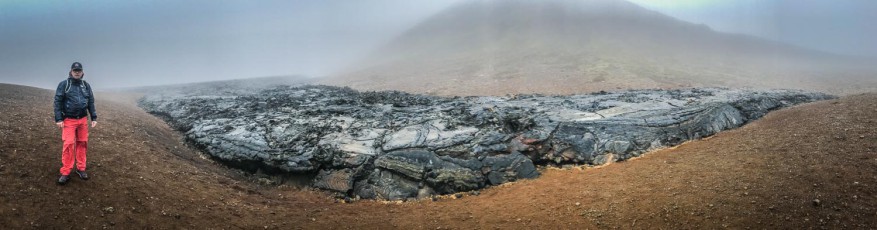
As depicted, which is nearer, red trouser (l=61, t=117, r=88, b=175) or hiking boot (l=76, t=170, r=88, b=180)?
red trouser (l=61, t=117, r=88, b=175)

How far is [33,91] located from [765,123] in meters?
32.1

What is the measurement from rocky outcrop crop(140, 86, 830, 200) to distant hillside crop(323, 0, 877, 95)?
1272 cm

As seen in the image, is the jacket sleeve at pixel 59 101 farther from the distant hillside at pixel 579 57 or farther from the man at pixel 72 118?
the distant hillside at pixel 579 57

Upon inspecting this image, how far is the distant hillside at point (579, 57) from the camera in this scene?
34781mm

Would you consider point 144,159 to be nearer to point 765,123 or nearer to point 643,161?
point 643,161

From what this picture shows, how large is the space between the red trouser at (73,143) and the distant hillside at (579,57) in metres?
24.7

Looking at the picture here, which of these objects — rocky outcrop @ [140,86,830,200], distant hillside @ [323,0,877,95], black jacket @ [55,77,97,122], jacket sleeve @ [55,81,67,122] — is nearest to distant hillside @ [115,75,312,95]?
distant hillside @ [323,0,877,95]

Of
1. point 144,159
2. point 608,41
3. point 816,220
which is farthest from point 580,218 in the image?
point 608,41

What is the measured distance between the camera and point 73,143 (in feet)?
28.0

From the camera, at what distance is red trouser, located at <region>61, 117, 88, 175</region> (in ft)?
27.8

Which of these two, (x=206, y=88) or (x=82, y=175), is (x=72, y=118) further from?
(x=206, y=88)

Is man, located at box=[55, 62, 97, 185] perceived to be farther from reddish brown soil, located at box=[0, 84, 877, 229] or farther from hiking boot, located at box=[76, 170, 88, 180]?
reddish brown soil, located at box=[0, 84, 877, 229]

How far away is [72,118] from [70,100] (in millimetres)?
384

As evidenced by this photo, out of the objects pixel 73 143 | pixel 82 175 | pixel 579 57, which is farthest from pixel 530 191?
pixel 579 57
